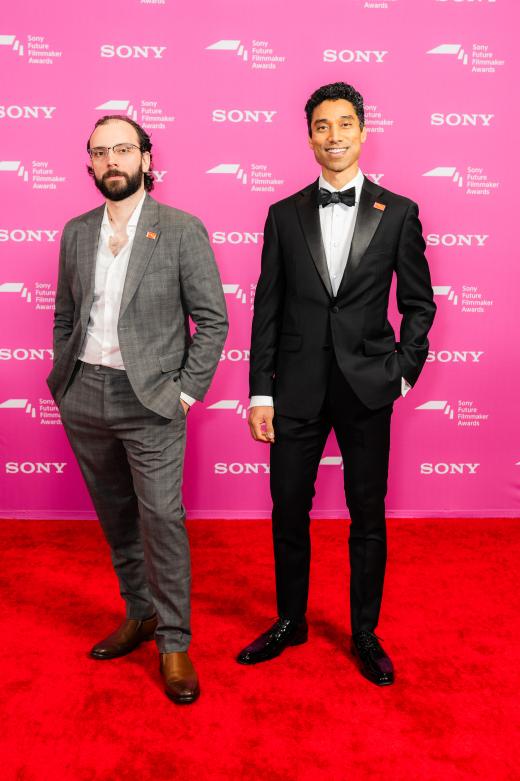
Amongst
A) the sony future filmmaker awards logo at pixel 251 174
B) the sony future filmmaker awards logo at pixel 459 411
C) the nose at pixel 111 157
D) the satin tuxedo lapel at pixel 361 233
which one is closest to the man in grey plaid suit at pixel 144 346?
the nose at pixel 111 157

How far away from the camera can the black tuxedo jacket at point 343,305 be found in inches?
85.7

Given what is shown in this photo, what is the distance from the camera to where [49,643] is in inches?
99.4

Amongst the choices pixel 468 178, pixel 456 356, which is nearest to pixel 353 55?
pixel 468 178

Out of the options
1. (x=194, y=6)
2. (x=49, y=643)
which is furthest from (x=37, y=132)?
(x=49, y=643)

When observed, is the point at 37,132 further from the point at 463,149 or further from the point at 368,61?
the point at 463,149

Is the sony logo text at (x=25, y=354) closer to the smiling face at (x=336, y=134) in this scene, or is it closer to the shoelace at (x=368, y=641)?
the smiling face at (x=336, y=134)

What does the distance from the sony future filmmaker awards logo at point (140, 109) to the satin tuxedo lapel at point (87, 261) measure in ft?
4.74

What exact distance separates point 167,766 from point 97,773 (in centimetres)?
19

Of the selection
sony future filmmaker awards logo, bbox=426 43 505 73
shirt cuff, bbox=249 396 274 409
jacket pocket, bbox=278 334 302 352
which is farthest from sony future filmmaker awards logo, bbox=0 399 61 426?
sony future filmmaker awards logo, bbox=426 43 505 73

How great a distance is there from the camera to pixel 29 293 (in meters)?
3.58

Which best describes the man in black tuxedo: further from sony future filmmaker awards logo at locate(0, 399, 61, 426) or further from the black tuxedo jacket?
sony future filmmaker awards logo at locate(0, 399, 61, 426)

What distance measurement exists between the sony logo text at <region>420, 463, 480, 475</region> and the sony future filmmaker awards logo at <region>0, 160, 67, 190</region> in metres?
2.40

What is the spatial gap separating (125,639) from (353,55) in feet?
9.31

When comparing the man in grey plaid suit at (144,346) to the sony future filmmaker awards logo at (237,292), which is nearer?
the man in grey plaid suit at (144,346)
